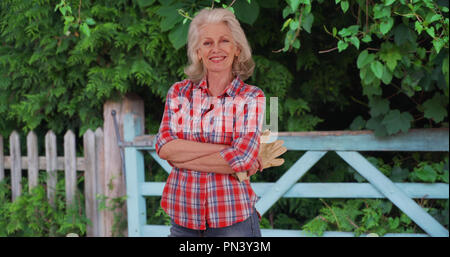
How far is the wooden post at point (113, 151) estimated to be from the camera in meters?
2.86

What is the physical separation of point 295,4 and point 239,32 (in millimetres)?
463

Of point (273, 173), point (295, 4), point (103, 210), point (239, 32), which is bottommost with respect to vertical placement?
point (103, 210)

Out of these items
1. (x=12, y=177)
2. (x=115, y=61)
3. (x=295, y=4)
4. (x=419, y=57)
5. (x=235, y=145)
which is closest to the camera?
(x=235, y=145)

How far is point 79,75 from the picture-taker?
2.75 m

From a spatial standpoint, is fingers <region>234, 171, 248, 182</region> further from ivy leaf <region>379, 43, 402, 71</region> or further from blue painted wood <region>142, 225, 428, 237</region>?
blue painted wood <region>142, 225, 428, 237</region>

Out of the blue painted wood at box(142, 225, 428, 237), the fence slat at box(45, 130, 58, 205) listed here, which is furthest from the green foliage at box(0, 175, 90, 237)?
the blue painted wood at box(142, 225, 428, 237)

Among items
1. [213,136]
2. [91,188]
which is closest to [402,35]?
[213,136]

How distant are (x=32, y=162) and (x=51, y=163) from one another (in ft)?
0.49

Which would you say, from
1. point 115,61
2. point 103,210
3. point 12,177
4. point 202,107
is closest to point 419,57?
point 202,107

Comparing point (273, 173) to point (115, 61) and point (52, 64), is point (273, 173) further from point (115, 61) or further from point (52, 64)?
point (52, 64)

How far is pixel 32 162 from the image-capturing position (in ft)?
10.1

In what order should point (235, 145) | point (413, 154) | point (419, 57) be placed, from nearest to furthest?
point (235, 145)
point (419, 57)
point (413, 154)

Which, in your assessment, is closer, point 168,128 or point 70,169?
point 168,128

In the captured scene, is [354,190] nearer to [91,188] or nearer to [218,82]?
[218,82]
